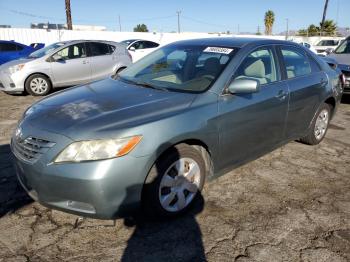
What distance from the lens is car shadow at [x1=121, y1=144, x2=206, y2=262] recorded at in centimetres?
262

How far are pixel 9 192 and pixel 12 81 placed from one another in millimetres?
6097

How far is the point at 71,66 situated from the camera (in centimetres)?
943

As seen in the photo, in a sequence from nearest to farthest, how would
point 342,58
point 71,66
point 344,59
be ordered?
point 344,59 → point 342,58 → point 71,66

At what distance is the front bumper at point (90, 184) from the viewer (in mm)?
2488

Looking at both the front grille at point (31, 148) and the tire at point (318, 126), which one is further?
the tire at point (318, 126)

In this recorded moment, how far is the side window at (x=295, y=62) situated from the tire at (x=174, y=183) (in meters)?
1.83

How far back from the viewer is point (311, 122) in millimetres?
4719

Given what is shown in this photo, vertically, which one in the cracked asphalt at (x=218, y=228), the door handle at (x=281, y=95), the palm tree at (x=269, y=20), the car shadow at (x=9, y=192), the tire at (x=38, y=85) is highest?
the palm tree at (x=269, y=20)

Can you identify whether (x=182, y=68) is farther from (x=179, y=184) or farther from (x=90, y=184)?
(x=90, y=184)

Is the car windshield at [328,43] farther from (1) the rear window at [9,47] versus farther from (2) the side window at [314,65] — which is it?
(2) the side window at [314,65]

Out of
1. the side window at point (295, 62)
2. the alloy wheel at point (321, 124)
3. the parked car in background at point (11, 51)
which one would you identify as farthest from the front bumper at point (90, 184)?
the parked car in background at point (11, 51)

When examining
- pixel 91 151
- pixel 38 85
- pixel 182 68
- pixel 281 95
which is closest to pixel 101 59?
pixel 38 85

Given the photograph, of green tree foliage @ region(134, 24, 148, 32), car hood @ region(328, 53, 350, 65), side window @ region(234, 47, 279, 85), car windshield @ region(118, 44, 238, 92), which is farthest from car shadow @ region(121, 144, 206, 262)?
green tree foliage @ region(134, 24, 148, 32)

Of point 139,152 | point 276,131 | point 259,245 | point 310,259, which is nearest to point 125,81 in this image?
point 139,152
